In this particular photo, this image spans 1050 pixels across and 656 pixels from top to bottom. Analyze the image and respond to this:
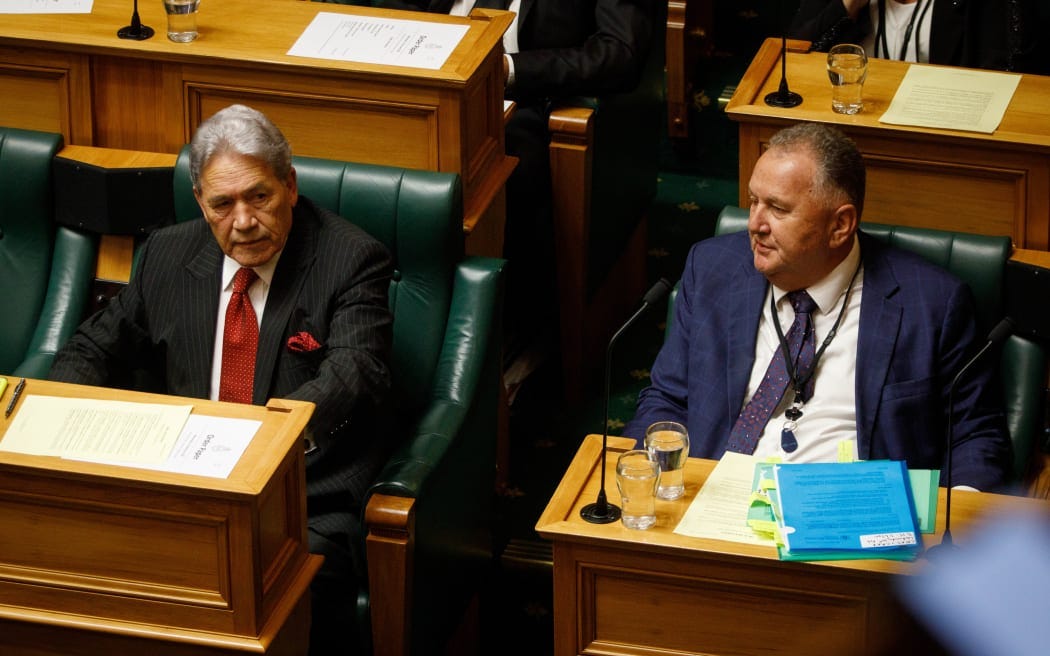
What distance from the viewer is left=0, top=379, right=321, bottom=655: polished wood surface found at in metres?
2.04

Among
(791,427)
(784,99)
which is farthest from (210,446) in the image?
(784,99)

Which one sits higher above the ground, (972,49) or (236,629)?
(972,49)

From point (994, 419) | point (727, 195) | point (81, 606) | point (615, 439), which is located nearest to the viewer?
point (81, 606)

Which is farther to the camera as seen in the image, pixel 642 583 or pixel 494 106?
pixel 494 106

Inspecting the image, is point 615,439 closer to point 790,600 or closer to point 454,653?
point 790,600

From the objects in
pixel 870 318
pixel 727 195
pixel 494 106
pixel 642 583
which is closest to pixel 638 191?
pixel 727 195

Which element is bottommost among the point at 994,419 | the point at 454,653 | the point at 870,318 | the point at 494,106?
the point at 454,653

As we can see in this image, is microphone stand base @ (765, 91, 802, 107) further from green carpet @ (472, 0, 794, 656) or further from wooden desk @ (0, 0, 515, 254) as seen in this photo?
green carpet @ (472, 0, 794, 656)

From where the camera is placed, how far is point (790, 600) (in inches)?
79.4

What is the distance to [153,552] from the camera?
2.09 m

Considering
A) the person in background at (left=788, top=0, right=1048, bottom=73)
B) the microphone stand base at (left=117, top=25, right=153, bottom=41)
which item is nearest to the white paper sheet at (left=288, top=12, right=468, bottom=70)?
the microphone stand base at (left=117, top=25, right=153, bottom=41)

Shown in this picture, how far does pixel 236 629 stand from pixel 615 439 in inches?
26.8

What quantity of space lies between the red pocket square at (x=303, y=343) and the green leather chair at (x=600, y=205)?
119 cm

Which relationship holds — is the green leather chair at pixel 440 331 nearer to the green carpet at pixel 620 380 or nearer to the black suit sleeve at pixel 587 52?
the green carpet at pixel 620 380
